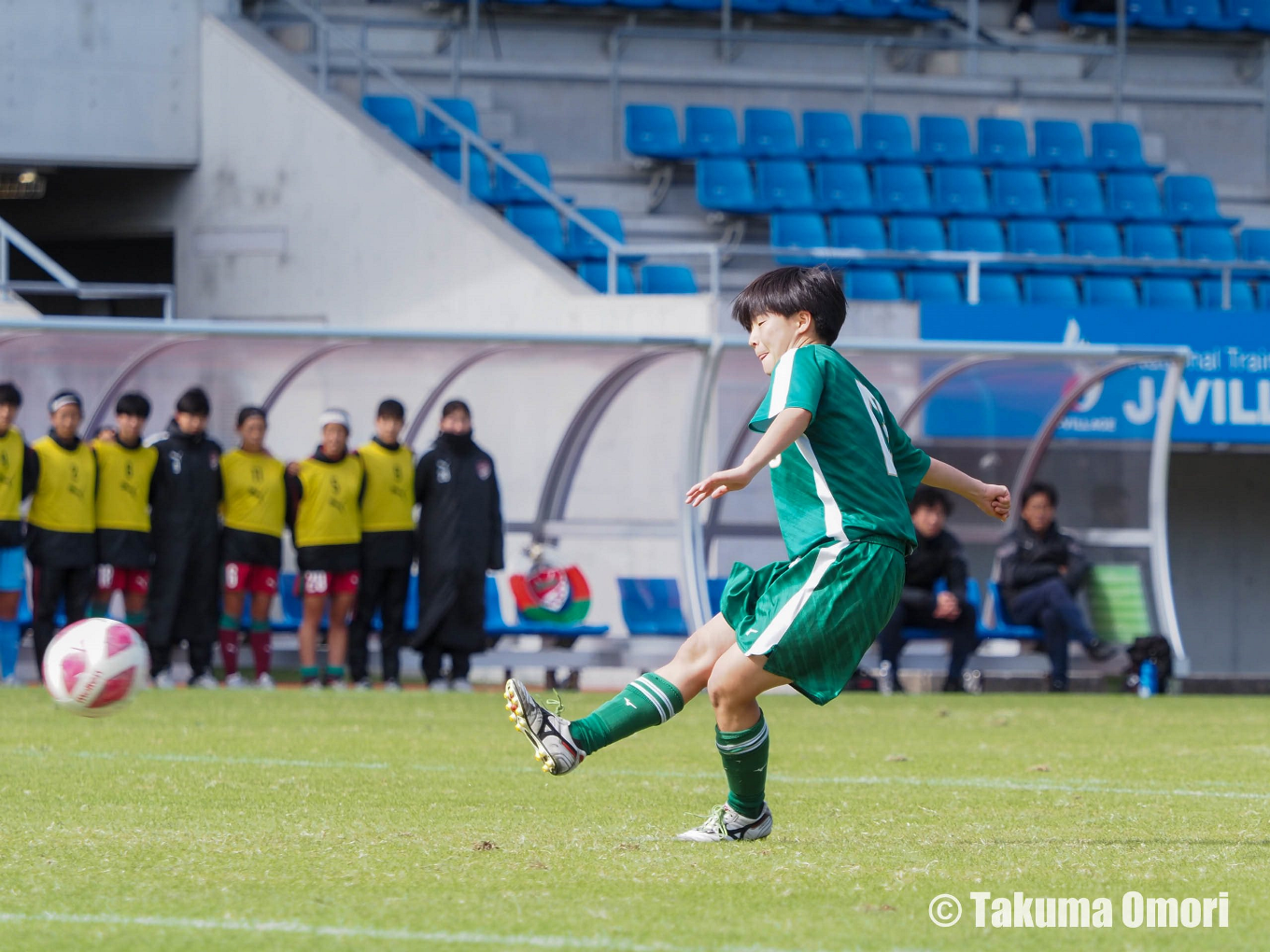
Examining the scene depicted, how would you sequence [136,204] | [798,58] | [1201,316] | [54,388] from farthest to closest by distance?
[798,58]
[136,204]
[1201,316]
[54,388]

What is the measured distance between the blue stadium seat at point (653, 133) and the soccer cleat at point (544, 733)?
14274 mm

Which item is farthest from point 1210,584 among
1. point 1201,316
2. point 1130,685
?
point 1130,685

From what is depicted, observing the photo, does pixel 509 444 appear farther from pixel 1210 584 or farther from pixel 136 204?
pixel 1210 584

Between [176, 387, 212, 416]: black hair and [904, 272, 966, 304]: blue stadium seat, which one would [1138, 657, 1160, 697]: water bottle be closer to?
[904, 272, 966, 304]: blue stadium seat

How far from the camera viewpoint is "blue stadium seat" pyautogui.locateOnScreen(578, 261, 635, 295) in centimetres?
Answer: 1672

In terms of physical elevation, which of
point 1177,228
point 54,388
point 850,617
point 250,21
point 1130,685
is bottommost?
point 1130,685

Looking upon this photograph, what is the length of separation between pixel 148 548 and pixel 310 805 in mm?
6402

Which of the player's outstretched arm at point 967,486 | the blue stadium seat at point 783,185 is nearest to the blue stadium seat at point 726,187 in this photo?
the blue stadium seat at point 783,185

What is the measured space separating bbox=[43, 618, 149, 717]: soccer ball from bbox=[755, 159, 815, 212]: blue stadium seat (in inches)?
497

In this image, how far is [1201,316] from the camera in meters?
16.0

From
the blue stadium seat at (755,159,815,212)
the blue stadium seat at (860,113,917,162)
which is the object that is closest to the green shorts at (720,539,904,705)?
the blue stadium seat at (755,159,815,212)

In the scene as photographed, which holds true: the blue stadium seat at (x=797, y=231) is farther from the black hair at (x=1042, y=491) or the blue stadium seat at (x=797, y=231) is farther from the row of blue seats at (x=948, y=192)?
the black hair at (x=1042, y=491)

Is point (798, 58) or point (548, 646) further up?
point (798, 58)

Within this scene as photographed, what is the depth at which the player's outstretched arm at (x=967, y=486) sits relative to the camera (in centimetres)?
528
